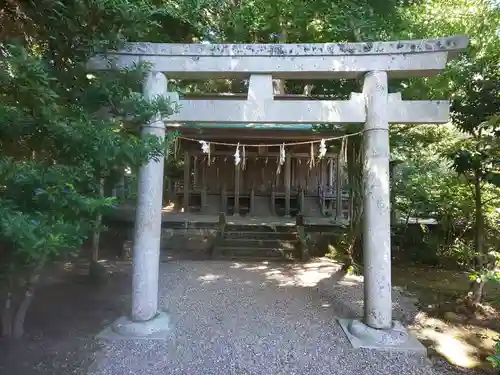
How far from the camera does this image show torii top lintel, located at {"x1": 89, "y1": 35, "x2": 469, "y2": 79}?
15.5 ft

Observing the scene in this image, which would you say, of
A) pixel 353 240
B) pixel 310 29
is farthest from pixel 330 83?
pixel 353 240

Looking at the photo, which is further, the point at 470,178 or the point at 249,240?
the point at 249,240

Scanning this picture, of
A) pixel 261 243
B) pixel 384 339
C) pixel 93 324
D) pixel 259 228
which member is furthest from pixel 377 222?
pixel 259 228

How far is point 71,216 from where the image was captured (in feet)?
10.4

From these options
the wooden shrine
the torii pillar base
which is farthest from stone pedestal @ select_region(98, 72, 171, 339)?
the wooden shrine

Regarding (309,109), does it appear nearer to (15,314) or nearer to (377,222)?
(377,222)

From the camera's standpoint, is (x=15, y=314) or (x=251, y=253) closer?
(x=15, y=314)

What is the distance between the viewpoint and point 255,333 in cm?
496

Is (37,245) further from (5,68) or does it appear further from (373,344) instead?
(373,344)

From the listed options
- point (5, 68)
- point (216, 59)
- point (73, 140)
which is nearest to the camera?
point (5, 68)

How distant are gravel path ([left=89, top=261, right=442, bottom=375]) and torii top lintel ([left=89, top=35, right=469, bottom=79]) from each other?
3.41m

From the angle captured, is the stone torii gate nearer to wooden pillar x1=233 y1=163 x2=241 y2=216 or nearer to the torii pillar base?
Result: the torii pillar base

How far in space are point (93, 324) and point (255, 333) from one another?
221 centimetres

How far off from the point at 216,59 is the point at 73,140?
240cm
